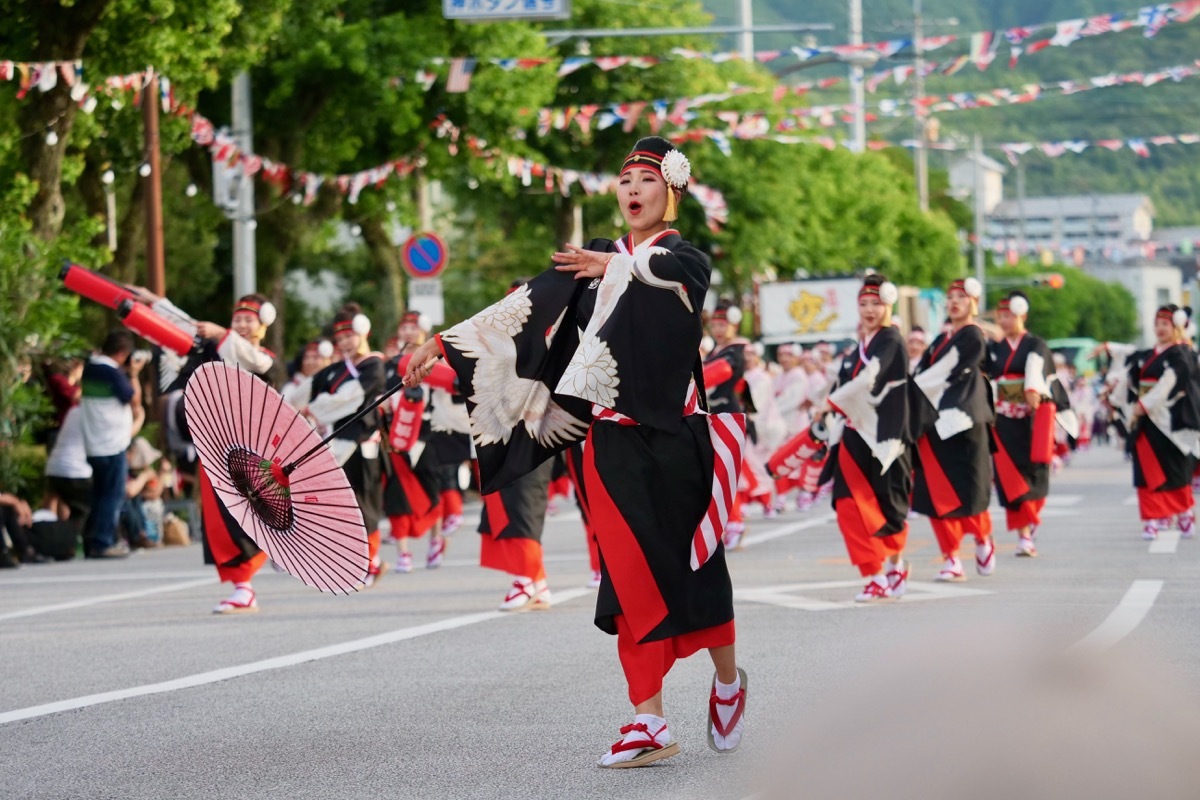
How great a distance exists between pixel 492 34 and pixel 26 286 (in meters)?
10.3

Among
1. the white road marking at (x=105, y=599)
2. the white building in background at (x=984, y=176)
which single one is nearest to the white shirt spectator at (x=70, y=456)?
the white road marking at (x=105, y=599)

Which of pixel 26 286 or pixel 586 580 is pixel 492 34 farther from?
pixel 586 580

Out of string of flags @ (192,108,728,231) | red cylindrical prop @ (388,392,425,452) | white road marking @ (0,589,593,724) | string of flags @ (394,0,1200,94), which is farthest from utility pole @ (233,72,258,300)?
white road marking @ (0,589,593,724)

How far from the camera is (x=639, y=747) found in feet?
19.4

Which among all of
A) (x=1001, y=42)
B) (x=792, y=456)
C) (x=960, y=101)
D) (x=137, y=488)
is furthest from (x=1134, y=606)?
(x=960, y=101)

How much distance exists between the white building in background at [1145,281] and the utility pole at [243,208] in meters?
144

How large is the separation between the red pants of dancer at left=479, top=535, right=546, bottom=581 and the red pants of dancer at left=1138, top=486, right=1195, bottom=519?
6.81 metres

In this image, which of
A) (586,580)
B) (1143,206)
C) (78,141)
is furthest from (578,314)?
(1143,206)

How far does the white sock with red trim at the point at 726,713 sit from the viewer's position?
236 inches

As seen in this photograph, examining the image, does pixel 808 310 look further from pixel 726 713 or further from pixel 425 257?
pixel 726 713

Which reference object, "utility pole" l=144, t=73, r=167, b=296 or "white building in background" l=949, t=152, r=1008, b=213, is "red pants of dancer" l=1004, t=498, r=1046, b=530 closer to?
"utility pole" l=144, t=73, r=167, b=296

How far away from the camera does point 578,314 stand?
20.5 ft

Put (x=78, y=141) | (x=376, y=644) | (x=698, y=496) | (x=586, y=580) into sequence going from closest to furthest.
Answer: (x=698, y=496)
(x=376, y=644)
(x=586, y=580)
(x=78, y=141)

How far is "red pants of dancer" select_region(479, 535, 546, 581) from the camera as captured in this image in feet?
35.8
